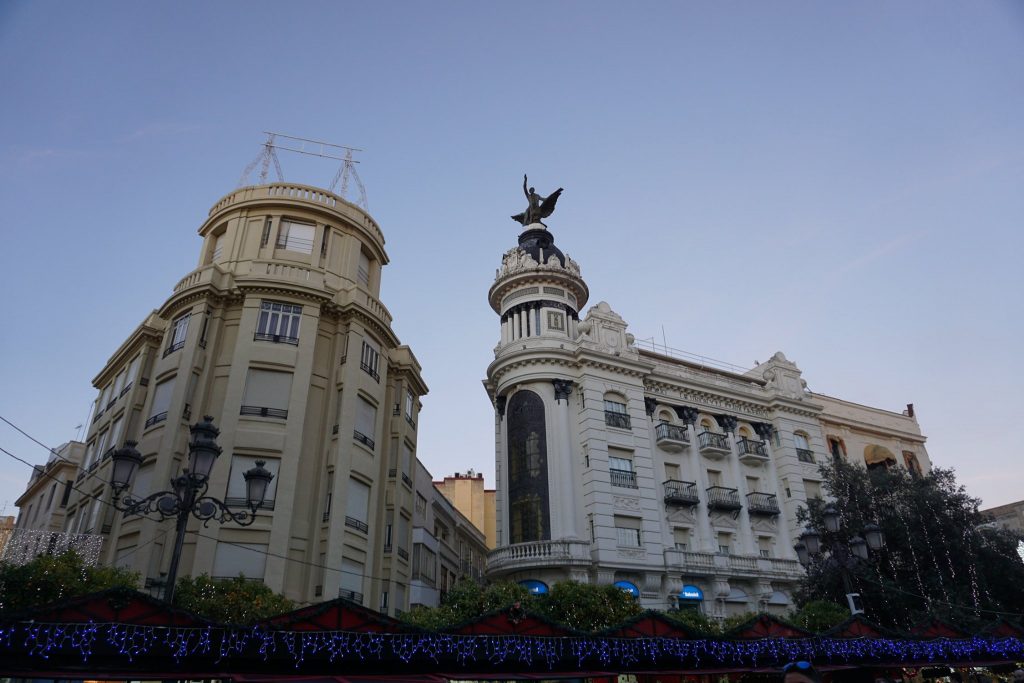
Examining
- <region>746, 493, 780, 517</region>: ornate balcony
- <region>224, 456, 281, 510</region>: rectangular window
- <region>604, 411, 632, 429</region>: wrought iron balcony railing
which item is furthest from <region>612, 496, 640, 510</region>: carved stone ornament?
<region>224, 456, 281, 510</region>: rectangular window

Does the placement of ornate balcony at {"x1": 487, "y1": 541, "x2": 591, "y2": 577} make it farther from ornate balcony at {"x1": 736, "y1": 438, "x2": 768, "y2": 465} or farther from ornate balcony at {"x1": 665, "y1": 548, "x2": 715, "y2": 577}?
ornate balcony at {"x1": 736, "y1": 438, "x2": 768, "y2": 465}

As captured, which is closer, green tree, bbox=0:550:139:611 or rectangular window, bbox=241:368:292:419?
green tree, bbox=0:550:139:611

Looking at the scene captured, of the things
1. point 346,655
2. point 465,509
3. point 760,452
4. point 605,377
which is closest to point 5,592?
point 346,655

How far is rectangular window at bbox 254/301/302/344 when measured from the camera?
22875 millimetres

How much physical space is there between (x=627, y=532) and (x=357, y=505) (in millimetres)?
12149

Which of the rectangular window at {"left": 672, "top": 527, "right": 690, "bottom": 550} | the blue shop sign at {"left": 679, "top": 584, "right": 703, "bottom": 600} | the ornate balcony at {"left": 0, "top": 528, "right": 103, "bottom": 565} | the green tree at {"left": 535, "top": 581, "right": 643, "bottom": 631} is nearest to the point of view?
the green tree at {"left": 535, "top": 581, "right": 643, "bottom": 631}

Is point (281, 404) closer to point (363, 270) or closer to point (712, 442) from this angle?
point (363, 270)

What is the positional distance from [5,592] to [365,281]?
54.4 ft

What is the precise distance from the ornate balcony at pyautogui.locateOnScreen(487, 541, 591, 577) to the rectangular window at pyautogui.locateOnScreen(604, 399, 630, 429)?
5.86 m

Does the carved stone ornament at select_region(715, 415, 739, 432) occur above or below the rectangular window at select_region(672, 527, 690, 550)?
above

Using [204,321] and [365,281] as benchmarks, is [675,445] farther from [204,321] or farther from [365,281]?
[204,321]

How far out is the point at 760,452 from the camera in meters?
34.2

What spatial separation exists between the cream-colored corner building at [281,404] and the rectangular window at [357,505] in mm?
68

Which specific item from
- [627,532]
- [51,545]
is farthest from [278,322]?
[627,532]
